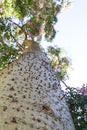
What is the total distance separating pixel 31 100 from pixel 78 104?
170cm

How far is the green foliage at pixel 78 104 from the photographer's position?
6030mm

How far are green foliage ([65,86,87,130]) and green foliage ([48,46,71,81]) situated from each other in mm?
6059

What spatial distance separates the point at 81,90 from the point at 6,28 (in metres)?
5.87

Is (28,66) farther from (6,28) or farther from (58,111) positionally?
(6,28)

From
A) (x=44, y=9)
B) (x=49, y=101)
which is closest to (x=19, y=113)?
(x=49, y=101)

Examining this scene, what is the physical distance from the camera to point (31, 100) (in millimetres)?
4965

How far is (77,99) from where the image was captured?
6402mm

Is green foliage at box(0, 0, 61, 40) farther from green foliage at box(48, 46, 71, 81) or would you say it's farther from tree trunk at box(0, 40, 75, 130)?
tree trunk at box(0, 40, 75, 130)

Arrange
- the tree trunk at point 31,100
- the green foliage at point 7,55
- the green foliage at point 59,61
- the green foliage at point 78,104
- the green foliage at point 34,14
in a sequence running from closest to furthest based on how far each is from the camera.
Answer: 1. the tree trunk at point 31,100
2. the green foliage at point 78,104
3. the green foliage at point 34,14
4. the green foliage at point 7,55
5. the green foliage at point 59,61

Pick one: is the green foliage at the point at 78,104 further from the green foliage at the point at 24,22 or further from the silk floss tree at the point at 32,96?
the green foliage at the point at 24,22

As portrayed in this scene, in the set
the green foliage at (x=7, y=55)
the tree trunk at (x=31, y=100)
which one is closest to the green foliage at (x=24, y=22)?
the green foliage at (x=7, y=55)

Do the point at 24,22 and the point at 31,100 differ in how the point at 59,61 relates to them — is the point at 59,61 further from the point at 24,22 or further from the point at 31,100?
the point at 31,100

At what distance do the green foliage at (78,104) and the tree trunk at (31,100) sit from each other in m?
0.51

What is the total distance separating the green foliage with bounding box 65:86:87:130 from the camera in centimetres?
603
